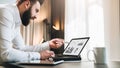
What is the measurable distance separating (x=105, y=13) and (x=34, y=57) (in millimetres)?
2151

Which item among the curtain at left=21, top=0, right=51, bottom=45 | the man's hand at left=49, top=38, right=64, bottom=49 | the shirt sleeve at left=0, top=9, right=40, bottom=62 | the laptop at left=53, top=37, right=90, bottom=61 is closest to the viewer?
the shirt sleeve at left=0, top=9, right=40, bottom=62

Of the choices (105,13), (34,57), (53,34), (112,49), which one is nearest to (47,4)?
(53,34)

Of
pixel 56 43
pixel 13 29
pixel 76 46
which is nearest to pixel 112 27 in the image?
pixel 56 43

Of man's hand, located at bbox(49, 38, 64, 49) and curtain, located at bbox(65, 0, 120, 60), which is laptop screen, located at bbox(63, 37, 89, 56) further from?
curtain, located at bbox(65, 0, 120, 60)

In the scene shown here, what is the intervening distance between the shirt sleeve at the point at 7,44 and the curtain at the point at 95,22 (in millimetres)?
1948

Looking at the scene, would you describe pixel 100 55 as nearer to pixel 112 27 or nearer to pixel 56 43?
pixel 56 43

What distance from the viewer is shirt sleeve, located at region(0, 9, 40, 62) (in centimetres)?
123

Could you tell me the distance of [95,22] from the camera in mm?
3246

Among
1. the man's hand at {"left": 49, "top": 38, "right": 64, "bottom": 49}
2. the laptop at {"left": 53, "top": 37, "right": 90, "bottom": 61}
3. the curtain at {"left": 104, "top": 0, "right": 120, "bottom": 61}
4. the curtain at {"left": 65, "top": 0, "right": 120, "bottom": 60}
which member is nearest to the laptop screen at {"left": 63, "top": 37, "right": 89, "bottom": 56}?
the laptop at {"left": 53, "top": 37, "right": 90, "bottom": 61}

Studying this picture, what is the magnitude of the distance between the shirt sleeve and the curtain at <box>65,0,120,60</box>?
1948 millimetres

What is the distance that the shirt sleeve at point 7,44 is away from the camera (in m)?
1.23

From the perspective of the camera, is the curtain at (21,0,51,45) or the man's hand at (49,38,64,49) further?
the curtain at (21,0,51,45)

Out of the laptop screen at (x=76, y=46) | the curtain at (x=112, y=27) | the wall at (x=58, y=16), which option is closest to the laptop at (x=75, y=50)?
the laptop screen at (x=76, y=46)

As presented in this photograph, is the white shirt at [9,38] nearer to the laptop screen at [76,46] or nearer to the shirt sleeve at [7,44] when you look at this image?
the shirt sleeve at [7,44]
